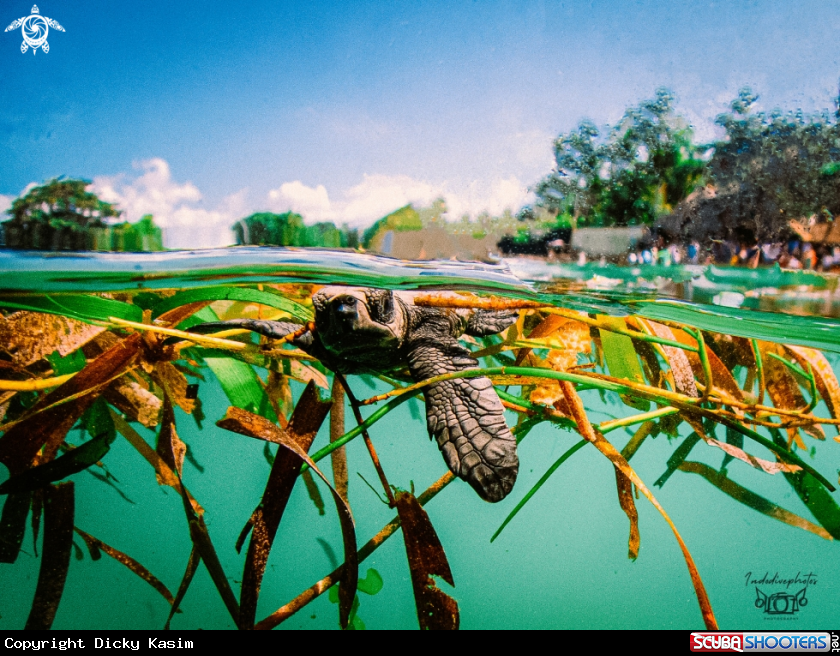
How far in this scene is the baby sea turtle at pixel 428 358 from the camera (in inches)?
45.0

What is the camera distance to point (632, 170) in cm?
144

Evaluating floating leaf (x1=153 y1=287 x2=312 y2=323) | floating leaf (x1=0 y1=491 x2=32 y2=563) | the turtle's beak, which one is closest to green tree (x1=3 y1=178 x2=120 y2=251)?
floating leaf (x1=153 y1=287 x2=312 y2=323)

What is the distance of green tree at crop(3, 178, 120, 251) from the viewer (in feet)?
5.03

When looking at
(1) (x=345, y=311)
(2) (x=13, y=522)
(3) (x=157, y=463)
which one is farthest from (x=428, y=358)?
(2) (x=13, y=522)

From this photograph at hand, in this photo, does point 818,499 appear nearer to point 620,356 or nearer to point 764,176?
point 620,356

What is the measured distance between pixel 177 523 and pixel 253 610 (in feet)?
6.46

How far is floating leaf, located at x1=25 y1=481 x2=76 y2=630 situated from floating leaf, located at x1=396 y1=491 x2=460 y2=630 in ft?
4.36

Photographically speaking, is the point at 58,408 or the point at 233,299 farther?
the point at 233,299

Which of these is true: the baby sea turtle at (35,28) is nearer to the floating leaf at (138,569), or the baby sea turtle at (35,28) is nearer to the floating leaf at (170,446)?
the floating leaf at (170,446)

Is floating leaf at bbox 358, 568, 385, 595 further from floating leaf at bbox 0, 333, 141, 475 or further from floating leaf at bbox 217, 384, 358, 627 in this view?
floating leaf at bbox 0, 333, 141, 475

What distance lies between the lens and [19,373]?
1.66 metres

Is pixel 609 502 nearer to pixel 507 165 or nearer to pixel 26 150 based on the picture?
pixel 507 165

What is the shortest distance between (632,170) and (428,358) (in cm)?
99

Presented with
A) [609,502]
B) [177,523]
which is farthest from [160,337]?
[609,502]
